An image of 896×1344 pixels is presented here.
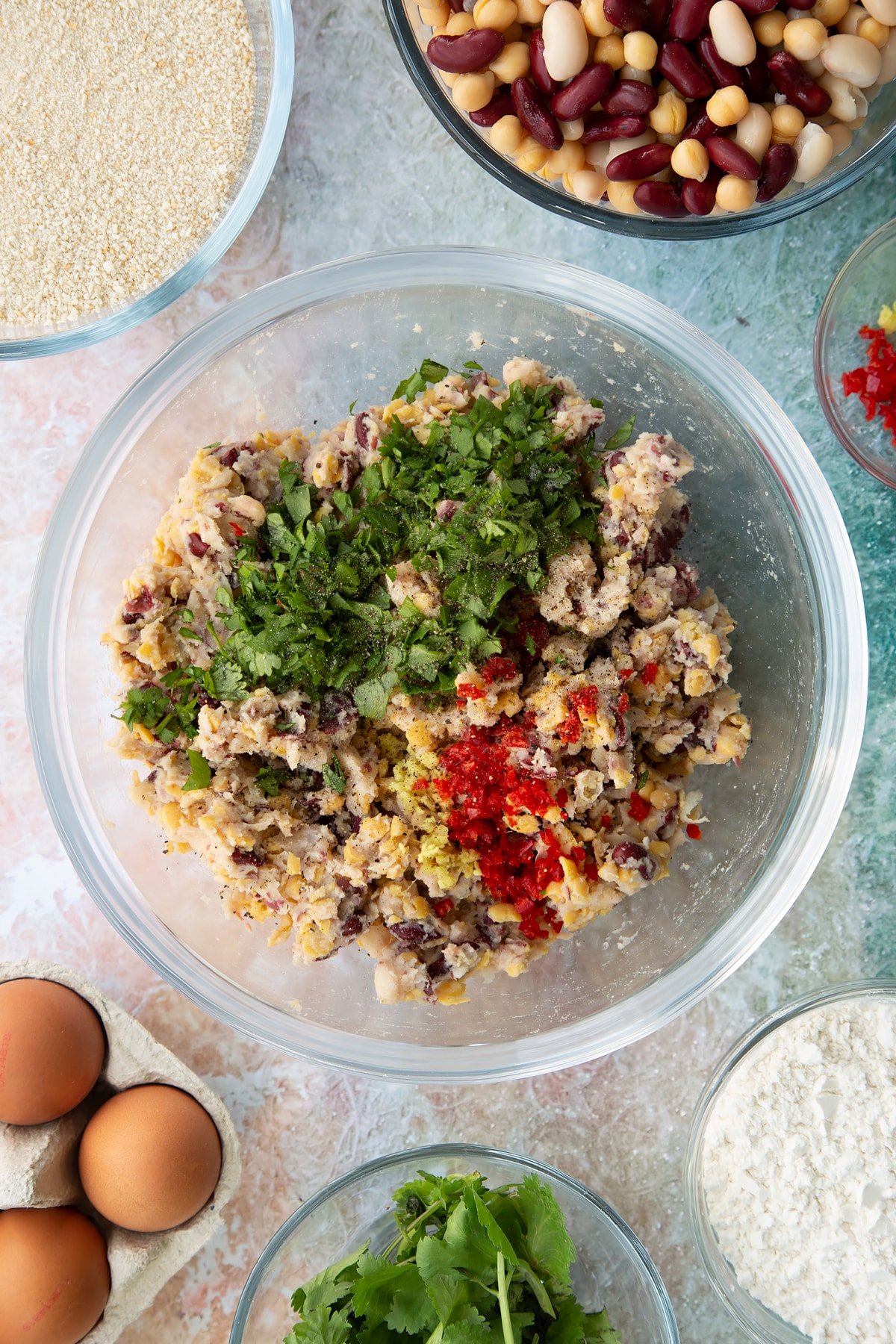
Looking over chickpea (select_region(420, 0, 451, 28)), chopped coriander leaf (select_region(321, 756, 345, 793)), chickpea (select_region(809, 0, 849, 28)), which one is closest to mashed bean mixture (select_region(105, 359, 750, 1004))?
chopped coriander leaf (select_region(321, 756, 345, 793))

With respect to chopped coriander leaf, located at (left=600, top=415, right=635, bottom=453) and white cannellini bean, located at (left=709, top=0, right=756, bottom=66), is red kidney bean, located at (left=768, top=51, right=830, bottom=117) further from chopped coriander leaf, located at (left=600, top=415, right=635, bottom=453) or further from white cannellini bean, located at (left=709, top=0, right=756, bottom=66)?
chopped coriander leaf, located at (left=600, top=415, right=635, bottom=453)

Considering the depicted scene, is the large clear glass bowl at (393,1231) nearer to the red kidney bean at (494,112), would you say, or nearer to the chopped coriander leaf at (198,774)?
the chopped coriander leaf at (198,774)

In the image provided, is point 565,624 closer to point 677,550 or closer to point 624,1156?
point 677,550

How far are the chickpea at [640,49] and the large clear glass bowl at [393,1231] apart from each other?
2133mm

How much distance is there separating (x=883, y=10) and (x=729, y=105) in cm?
33

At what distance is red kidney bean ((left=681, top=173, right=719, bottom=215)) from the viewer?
2.10 meters

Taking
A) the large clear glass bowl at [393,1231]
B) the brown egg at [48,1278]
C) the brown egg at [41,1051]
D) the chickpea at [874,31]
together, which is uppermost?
the chickpea at [874,31]

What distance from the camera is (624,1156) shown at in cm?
240

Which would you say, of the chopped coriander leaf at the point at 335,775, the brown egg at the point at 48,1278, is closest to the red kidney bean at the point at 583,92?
the chopped coriander leaf at the point at 335,775

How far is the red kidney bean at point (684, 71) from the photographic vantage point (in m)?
2.05

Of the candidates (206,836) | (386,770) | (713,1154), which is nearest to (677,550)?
(386,770)

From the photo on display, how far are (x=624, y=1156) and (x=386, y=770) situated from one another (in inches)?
41.9

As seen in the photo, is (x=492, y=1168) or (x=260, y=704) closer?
(x=260, y=704)

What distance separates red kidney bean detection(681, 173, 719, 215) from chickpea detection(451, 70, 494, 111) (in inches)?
16.6
